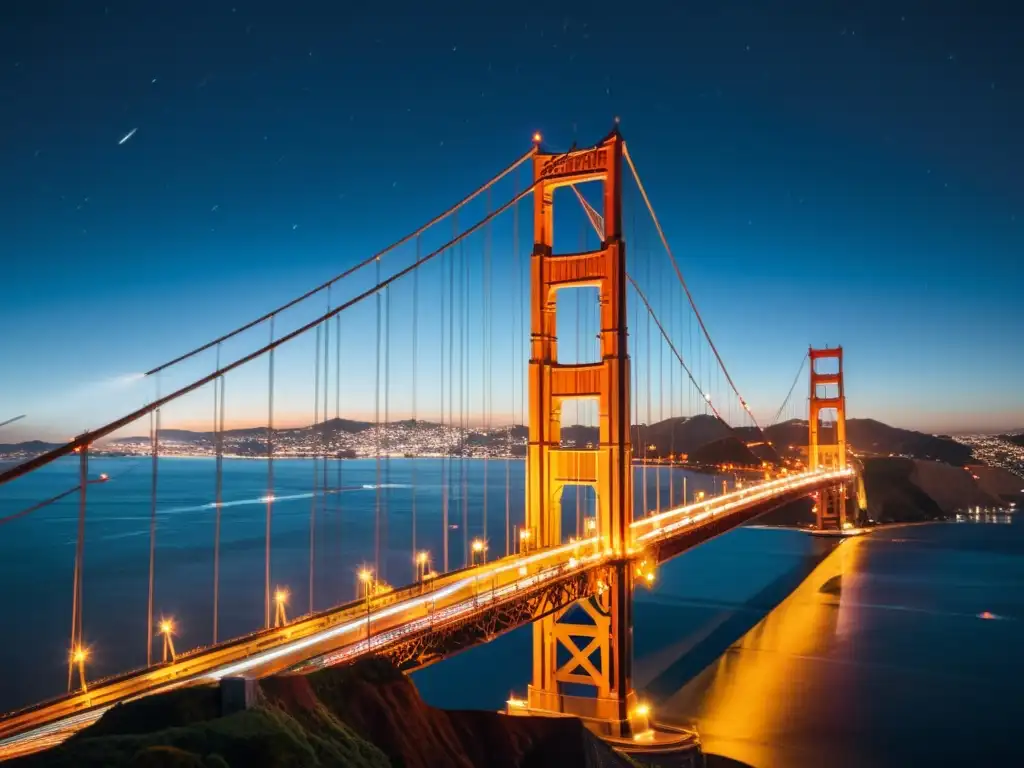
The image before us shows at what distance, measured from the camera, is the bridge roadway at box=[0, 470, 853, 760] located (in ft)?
28.8

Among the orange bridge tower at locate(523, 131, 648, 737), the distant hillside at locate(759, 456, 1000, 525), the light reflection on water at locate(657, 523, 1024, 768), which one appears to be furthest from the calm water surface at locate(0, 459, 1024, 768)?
the distant hillside at locate(759, 456, 1000, 525)

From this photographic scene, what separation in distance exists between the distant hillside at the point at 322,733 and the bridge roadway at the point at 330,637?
631mm

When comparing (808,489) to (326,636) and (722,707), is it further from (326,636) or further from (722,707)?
(326,636)

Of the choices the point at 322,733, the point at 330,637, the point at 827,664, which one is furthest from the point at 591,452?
the point at 827,664

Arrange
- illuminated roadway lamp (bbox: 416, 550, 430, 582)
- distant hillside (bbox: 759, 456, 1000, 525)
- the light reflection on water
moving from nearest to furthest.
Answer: illuminated roadway lamp (bbox: 416, 550, 430, 582) < the light reflection on water < distant hillside (bbox: 759, 456, 1000, 525)

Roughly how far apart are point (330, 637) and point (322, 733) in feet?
13.0

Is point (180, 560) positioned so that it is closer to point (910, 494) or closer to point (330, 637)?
point (330, 637)

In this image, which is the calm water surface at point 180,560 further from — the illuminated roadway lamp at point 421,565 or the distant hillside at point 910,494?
the distant hillside at point 910,494

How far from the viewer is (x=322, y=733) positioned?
7773mm

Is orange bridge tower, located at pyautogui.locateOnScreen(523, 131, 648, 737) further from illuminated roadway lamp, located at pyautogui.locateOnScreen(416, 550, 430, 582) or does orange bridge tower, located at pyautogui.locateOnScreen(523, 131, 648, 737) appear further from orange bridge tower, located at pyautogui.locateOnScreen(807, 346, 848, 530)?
orange bridge tower, located at pyautogui.locateOnScreen(807, 346, 848, 530)

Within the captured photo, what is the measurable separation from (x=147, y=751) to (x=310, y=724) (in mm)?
2049

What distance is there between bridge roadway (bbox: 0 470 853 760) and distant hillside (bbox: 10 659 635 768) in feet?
2.07

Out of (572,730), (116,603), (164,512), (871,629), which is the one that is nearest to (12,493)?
(164,512)

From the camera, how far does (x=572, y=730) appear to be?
11.2 m
